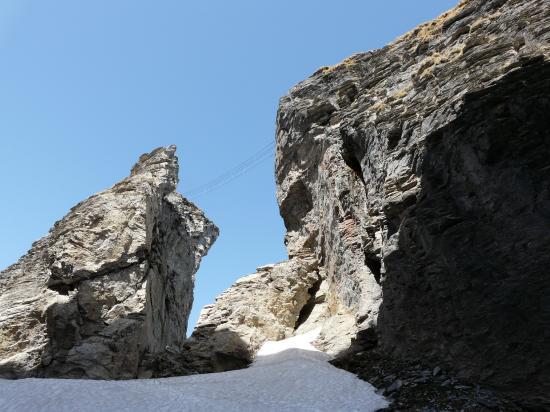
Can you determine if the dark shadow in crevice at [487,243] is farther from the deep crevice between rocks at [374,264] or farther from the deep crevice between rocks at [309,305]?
the deep crevice between rocks at [309,305]

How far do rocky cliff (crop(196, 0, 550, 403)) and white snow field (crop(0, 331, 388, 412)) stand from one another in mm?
2223

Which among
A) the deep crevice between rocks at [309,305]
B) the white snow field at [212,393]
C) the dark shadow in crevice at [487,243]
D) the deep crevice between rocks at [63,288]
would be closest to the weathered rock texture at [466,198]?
the dark shadow in crevice at [487,243]

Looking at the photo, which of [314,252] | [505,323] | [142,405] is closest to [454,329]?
[505,323]

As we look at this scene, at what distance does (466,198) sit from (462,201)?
134 mm

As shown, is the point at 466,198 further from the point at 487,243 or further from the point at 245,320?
the point at 245,320

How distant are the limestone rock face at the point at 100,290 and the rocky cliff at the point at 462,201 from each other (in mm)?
12202

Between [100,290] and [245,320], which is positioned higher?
[100,290]

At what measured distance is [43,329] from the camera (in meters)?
26.6

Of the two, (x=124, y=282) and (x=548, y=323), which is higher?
(x=124, y=282)

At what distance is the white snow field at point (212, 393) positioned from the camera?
11258 mm

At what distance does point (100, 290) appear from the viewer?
2670 centimetres

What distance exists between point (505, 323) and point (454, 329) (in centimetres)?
145

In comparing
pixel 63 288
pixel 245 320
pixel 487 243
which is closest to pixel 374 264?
pixel 487 243

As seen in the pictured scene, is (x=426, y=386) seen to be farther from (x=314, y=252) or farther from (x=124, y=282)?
(x=124, y=282)
